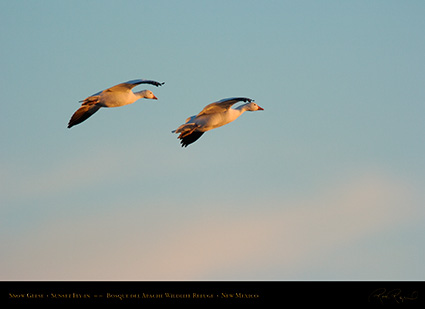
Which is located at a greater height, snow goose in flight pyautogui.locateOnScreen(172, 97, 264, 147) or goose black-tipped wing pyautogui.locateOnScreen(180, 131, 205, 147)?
snow goose in flight pyautogui.locateOnScreen(172, 97, 264, 147)

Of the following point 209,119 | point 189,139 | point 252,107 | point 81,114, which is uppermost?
point 81,114

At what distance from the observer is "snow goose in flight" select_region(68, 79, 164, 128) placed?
26609mm

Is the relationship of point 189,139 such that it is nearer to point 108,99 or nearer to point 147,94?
point 147,94

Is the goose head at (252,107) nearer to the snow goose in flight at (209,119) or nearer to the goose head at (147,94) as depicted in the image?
the snow goose in flight at (209,119)

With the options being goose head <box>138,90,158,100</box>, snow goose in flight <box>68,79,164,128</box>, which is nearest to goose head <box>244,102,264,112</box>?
goose head <box>138,90,158,100</box>

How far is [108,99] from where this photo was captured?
26.9m

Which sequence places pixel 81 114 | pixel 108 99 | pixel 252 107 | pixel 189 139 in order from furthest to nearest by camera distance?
pixel 252 107 < pixel 189 139 < pixel 81 114 < pixel 108 99

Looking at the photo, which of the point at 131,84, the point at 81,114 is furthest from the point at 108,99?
the point at 81,114

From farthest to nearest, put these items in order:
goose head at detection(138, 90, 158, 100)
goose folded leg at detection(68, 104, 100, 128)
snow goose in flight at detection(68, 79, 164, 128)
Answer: goose head at detection(138, 90, 158, 100)
goose folded leg at detection(68, 104, 100, 128)
snow goose in flight at detection(68, 79, 164, 128)

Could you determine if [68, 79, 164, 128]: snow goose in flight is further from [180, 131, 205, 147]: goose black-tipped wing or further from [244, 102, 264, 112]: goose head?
[244, 102, 264, 112]: goose head
